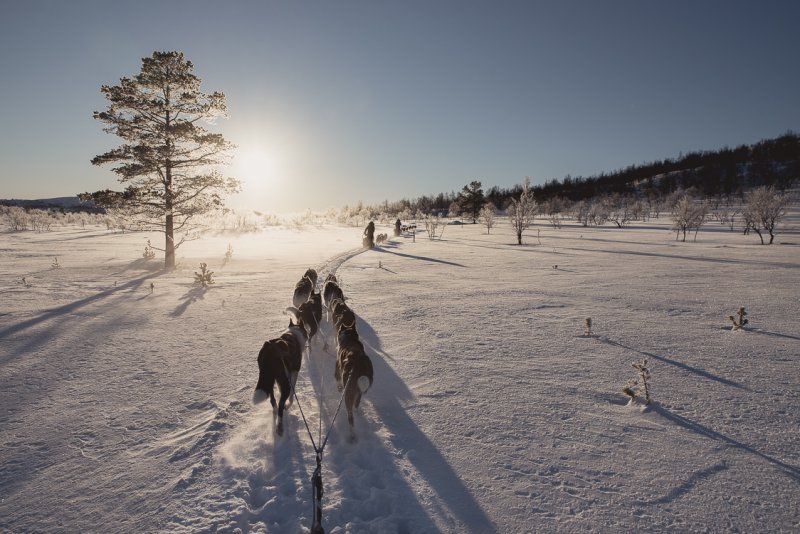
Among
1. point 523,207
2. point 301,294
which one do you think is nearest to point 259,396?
point 301,294

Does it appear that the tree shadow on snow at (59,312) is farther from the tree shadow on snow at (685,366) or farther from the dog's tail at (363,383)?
the tree shadow on snow at (685,366)

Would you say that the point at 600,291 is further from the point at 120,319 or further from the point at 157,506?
the point at 120,319

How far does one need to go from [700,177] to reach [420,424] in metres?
143

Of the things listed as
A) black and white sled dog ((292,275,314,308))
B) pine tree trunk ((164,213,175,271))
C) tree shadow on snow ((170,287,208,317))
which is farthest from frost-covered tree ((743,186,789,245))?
pine tree trunk ((164,213,175,271))

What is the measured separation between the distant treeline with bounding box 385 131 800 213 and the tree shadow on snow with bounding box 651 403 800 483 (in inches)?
4441

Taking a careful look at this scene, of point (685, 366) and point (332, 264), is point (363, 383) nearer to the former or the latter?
point (685, 366)

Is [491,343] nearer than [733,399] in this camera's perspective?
No

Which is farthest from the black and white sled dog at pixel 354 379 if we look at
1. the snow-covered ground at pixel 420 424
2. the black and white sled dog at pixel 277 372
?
the black and white sled dog at pixel 277 372

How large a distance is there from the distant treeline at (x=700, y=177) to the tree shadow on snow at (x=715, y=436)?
370ft

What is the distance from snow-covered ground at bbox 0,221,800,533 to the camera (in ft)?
9.67

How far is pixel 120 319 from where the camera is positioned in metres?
8.23

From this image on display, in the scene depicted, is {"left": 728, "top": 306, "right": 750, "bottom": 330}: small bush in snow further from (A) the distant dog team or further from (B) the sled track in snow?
(B) the sled track in snow

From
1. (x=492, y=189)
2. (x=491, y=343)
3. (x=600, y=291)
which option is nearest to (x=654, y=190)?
(x=492, y=189)

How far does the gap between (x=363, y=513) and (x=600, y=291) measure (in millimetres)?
11069
